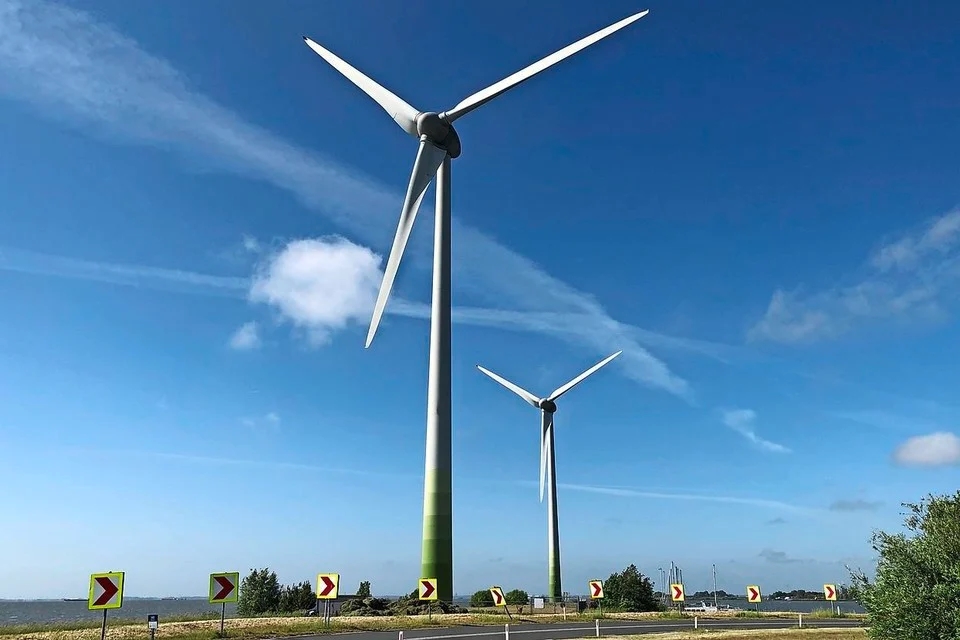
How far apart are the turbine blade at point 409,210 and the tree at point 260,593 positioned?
48471 mm

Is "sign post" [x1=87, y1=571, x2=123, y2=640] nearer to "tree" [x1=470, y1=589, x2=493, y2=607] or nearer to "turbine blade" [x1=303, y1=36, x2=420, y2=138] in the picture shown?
A: "turbine blade" [x1=303, y1=36, x2=420, y2=138]

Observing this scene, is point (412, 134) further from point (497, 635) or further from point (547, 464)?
point (547, 464)

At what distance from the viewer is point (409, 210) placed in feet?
152

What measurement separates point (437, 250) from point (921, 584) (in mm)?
37285

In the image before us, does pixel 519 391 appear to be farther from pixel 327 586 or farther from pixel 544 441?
pixel 327 586

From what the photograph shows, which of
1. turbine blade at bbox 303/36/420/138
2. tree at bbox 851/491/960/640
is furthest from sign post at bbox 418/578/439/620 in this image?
turbine blade at bbox 303/36/420/138

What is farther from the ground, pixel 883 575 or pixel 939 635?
pixel 883 575

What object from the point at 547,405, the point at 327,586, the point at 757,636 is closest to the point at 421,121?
the point at 327,586

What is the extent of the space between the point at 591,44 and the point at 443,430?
27.7 m

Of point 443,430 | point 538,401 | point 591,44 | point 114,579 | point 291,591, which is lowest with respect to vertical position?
point 291,591

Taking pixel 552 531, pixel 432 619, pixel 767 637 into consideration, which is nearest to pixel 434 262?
pixel 432 619

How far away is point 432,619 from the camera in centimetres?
4272

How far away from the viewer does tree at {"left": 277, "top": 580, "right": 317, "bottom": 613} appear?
74.4m

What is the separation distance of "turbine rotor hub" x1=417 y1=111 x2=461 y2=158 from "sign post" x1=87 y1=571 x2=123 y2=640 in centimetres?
3627
